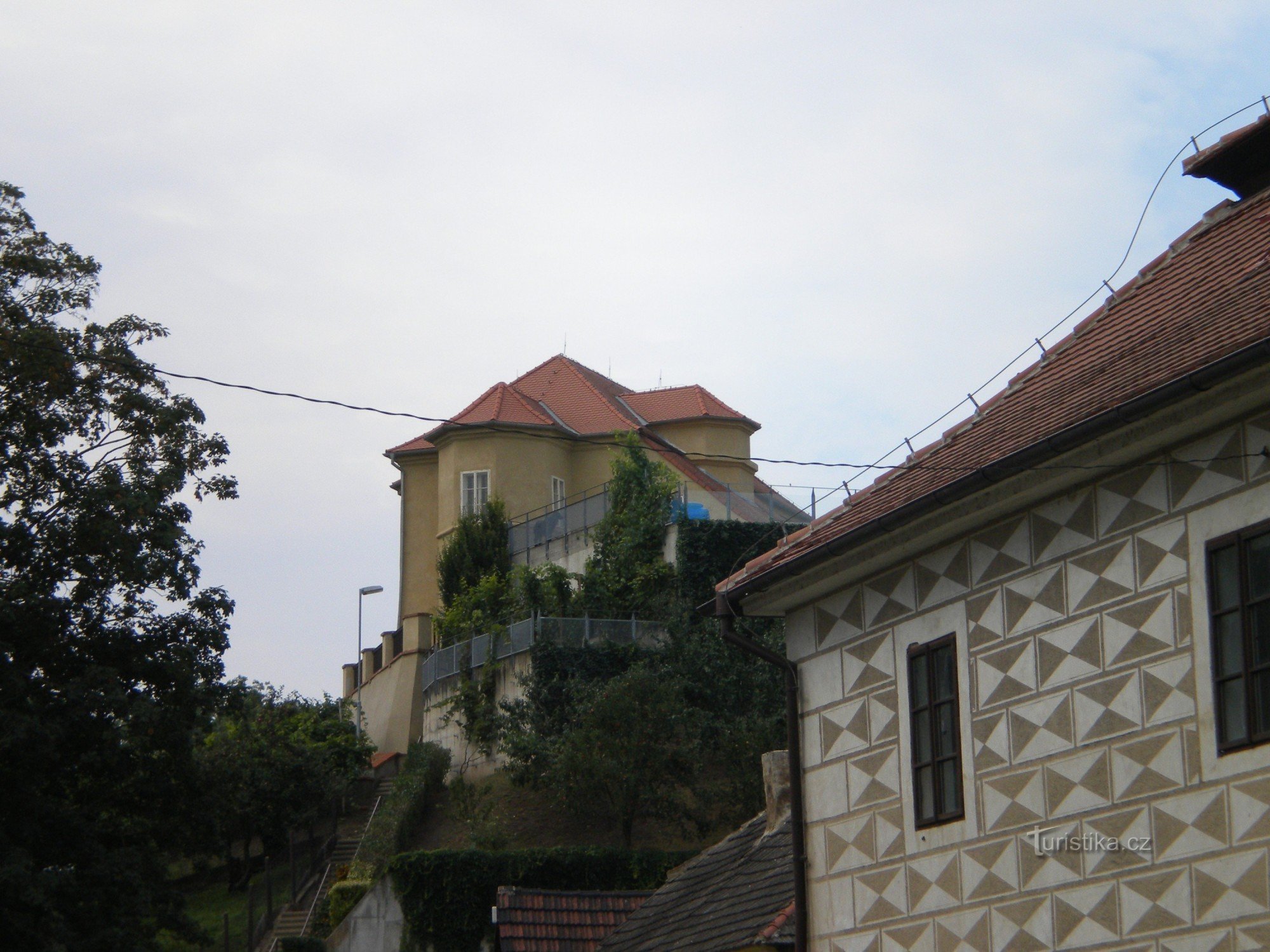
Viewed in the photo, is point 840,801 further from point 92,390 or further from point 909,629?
point 92,390

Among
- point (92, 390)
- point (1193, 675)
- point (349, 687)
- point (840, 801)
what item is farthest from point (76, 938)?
point (349, 687)

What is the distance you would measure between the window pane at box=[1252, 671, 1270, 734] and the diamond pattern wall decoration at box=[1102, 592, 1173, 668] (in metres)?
0.71

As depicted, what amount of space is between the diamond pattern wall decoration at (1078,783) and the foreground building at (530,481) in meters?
34.6

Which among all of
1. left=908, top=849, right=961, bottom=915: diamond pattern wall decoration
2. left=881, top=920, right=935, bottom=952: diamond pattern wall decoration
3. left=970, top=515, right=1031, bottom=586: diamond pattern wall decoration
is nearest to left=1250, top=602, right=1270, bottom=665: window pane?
left=970, top=515, right=1031, bottom=586: diamond pattern wall decoration

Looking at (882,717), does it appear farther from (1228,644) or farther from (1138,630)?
(1228,644)

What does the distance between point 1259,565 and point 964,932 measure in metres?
3.51

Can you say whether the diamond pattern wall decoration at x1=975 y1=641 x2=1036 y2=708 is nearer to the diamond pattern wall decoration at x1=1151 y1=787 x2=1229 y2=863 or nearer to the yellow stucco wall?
the diamond pattern wall decoration at x1=1151 y1=787 x2=1229 y2=863

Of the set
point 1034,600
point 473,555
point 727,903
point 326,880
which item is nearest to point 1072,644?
point 1034,600

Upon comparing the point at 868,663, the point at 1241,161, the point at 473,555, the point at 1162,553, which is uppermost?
the point at 473,555

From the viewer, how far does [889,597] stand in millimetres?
13492

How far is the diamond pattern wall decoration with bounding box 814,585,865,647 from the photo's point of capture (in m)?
13.8

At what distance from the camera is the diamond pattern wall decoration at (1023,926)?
37.5 ft

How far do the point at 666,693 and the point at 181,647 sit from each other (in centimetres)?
1377

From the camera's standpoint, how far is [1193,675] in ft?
34.9
